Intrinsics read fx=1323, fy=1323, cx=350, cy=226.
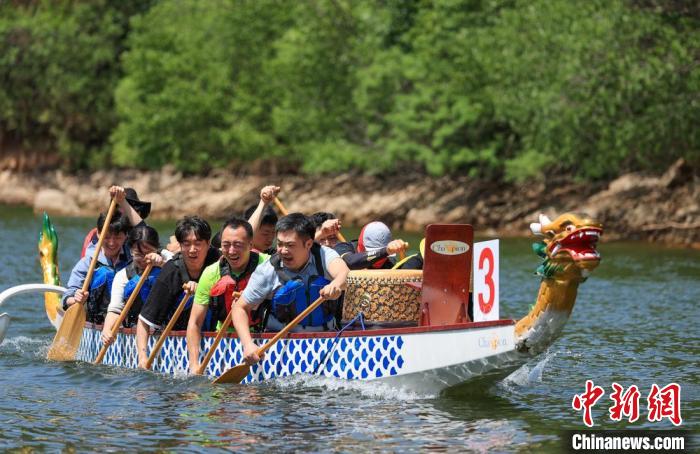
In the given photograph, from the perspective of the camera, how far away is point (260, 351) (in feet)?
39.3

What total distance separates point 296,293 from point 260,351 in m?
0.64

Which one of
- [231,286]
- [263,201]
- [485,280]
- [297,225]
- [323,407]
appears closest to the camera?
[485,280]

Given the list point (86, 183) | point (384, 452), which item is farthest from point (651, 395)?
point (86, 183)

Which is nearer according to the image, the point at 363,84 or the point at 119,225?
the point at 119,225

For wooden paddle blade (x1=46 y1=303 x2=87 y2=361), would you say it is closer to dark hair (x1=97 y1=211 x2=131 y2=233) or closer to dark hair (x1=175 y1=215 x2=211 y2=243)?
dark hair (x1=97 y1=211 x2=131 y2=233)

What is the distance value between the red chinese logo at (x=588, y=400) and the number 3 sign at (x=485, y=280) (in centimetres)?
128

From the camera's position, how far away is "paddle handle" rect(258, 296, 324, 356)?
11.6m

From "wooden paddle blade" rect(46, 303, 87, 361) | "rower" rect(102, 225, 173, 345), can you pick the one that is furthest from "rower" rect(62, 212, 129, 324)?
"rower" rect(102, 225, 173, 345)

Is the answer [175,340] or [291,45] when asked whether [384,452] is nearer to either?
[175,340]

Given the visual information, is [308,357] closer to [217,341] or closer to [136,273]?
[217,341]

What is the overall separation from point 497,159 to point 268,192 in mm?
27399

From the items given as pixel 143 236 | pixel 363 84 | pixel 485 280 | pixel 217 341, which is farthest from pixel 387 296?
pixel 363 84

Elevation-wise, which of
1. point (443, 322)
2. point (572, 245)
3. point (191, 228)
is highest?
point (191, 228)

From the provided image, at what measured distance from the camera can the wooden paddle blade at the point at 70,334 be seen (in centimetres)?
1480
